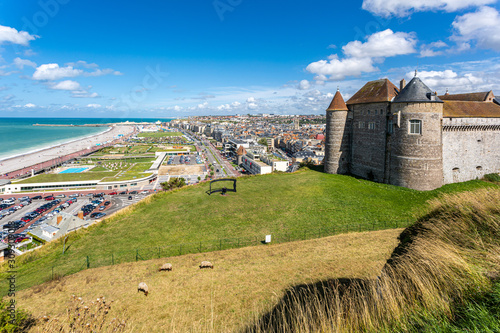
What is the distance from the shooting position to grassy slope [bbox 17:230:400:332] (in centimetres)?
917

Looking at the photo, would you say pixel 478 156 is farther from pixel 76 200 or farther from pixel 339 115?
pixel 76 200

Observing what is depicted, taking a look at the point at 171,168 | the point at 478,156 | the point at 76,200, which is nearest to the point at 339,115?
the point at 478,156

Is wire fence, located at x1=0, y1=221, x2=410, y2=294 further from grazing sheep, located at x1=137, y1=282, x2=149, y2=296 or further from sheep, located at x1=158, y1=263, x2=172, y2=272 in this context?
grazing sheep, located at x1=137, y1=282, x2=149, y2=296

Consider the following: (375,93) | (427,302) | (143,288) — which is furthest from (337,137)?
(427,302)

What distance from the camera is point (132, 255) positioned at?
48.0 feet

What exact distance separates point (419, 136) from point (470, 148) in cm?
764

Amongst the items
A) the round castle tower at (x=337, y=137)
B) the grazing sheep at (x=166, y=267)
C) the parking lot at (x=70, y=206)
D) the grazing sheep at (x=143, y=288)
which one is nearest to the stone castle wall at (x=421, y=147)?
the round castle tower at (x=337, y=137)

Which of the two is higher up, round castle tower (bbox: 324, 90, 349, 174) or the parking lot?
round castle tower (bbox: 324, 90, 349, 174)

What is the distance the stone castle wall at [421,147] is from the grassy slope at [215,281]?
→ 37.8ft

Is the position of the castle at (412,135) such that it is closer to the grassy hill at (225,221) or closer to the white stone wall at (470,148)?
the white stone wall at (470,148)

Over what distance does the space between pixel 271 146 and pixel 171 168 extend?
66.9m

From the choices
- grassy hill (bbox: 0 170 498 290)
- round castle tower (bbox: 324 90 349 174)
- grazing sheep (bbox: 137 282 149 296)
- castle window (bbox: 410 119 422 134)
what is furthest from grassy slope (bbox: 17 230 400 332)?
round castle tower (bbox: 324 90 349 174)

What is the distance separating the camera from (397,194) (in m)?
22.9

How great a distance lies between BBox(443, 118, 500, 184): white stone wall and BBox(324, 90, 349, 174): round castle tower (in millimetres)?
9875
